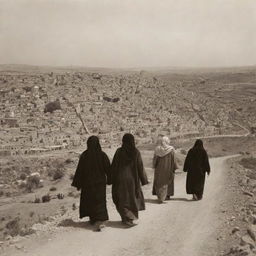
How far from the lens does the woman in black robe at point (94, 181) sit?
8.27 metres

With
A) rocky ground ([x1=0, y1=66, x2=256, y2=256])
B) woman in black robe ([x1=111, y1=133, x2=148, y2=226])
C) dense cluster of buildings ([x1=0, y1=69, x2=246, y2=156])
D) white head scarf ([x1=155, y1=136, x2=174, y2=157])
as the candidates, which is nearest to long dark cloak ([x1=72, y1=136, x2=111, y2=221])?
woman in black robe ([x1=111, y1=133, x2=148, y2=226])

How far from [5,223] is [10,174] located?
10469 mm

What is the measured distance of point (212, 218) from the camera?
9672mm

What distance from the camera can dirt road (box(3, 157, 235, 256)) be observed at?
736 cm

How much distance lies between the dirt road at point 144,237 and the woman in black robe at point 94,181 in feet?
0.95

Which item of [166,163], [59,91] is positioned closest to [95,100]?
[59,91]

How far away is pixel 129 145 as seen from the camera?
8.50 m

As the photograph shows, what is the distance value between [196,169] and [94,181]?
13.4 feet

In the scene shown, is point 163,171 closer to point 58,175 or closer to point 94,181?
point 94,181

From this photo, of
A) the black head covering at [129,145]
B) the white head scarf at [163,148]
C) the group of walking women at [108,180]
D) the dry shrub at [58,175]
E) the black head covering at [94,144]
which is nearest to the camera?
the black head covering at [94,144]

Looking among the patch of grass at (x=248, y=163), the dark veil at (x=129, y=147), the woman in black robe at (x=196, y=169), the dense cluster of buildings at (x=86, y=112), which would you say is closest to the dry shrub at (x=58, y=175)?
the patch of grass at (x=248, y=163)

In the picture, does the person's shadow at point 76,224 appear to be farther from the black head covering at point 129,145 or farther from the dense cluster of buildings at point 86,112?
the dense cluster of buildings at point 86,112

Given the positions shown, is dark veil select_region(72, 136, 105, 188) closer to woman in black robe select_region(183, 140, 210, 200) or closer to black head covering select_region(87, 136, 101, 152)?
black head covering select_region(87, 136, 101, 152)

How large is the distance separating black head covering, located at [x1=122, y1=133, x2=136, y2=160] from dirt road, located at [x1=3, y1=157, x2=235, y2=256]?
3.98 feet
